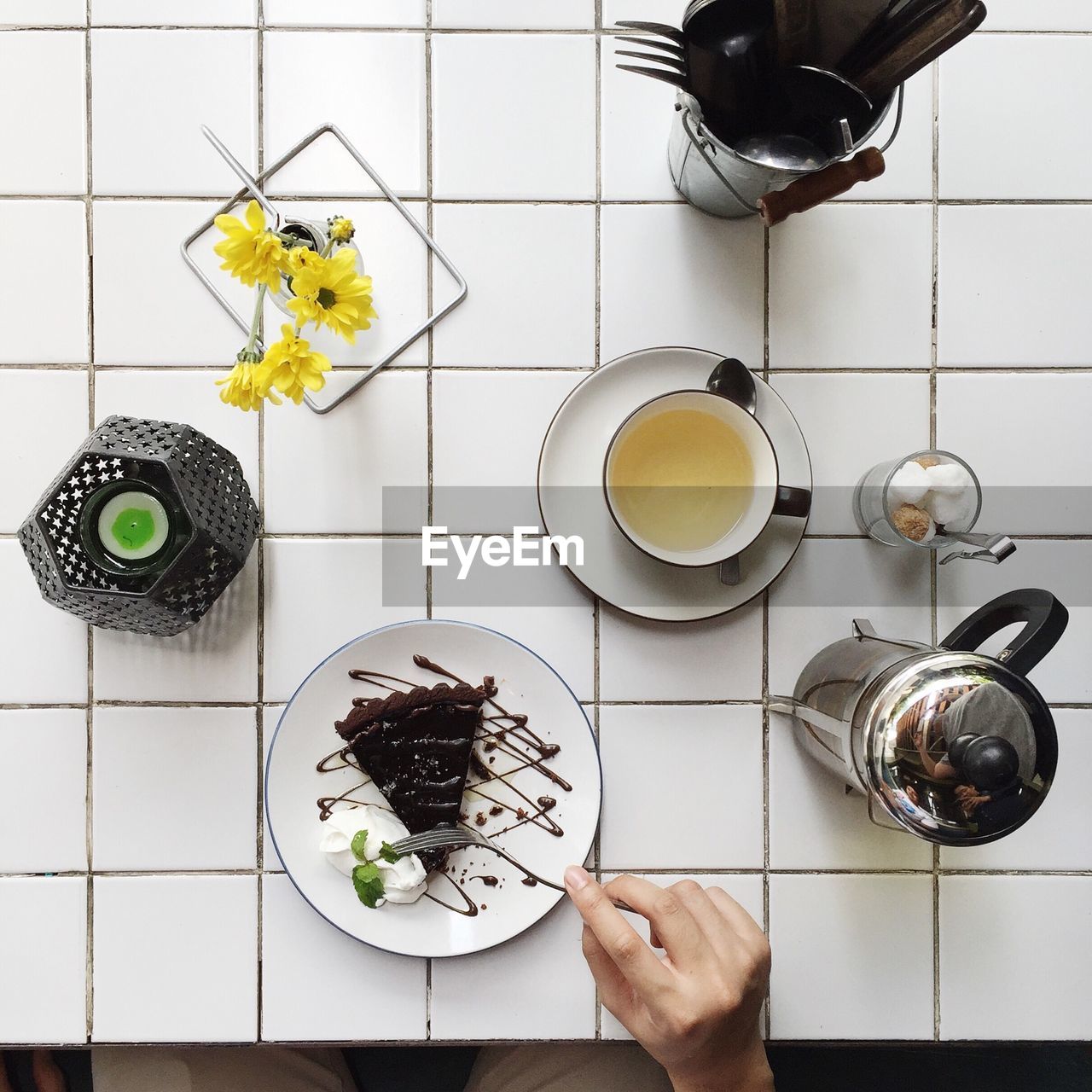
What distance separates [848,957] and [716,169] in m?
0.87

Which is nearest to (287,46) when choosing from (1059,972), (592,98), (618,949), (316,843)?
(592,98)

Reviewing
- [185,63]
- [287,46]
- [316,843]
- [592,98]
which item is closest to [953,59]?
[592,98]

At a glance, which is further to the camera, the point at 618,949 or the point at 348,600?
the point at 348,600

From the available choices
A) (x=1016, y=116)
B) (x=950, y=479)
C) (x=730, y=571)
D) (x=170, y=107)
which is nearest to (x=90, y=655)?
(x=170, y=107)

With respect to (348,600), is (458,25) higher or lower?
higher

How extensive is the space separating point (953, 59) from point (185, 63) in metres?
0.87

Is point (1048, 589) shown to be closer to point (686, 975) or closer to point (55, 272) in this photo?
point (686, 975)

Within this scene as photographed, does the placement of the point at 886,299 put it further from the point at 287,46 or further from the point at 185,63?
the point at 185,63

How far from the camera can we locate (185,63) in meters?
0.93

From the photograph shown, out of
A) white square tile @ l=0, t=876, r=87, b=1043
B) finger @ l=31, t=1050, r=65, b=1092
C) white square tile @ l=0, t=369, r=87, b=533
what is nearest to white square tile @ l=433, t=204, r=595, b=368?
white square tile @ l=0, t=369, r=87, b=533

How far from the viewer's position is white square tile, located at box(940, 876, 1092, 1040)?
0.95m

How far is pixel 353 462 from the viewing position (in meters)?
0.94

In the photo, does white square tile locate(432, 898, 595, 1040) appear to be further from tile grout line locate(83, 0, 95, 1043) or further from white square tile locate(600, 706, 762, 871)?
tile grout line locate(83, 0, 95, 1043)

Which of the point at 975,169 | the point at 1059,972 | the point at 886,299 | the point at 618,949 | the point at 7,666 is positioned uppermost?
the point at 975,169
